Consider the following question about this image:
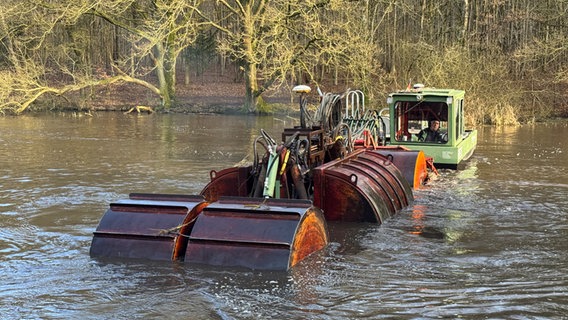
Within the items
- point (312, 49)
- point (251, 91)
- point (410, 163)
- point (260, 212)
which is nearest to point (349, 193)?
point (260, 212)

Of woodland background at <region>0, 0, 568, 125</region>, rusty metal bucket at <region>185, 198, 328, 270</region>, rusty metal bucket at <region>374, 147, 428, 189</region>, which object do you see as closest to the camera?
rusty metal bucket at <region>185, 198, 328, 270</region>

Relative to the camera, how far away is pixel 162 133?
2994 cm

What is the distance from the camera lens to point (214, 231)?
29.4 ft

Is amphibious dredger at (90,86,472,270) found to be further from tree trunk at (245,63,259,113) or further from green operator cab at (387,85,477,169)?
tree trunk at (245,63,259,113)

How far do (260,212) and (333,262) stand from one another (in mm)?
1378

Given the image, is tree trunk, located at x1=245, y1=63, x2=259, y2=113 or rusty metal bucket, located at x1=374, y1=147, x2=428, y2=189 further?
tree trunk, located at x1=245, y1=63, x2=259, y2=113

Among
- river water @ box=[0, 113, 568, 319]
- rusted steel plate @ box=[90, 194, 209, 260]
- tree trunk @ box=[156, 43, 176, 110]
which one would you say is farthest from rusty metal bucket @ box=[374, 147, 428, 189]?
tree trunk @ box=[156, 43, 176, 110]

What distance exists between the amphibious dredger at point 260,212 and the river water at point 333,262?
212mm

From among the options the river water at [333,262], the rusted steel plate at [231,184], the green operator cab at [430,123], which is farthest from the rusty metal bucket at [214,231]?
the green operator cab at [430,123]

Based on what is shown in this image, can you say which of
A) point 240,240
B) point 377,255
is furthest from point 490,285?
point 240,240

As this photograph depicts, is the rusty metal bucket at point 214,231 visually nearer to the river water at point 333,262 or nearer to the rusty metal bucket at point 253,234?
the rusty metal bucket at point 253,234

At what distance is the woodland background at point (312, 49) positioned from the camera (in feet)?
114

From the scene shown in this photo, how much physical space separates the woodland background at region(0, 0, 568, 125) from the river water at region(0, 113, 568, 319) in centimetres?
1571

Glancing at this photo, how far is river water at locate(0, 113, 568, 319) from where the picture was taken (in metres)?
7.91
